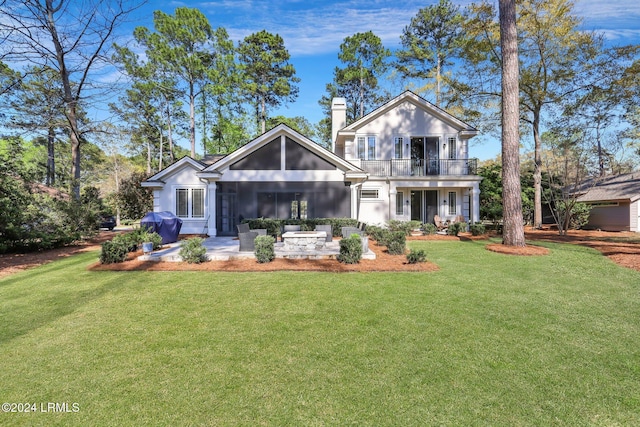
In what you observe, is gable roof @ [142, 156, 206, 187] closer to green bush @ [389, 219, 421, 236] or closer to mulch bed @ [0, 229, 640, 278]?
mulch bed @ [0, 229, 640, 278]

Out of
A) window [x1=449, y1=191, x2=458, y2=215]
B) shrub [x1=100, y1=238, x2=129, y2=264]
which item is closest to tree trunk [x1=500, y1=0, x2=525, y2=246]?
window [x1=449, y1=191, x2=458, y2=215]

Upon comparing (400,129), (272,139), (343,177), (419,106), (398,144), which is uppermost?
(419,106)

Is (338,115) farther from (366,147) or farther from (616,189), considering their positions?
(616,189)

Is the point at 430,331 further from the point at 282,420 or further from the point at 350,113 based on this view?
the point at 350,113

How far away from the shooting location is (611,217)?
19969mm

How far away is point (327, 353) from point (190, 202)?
52.1 feet

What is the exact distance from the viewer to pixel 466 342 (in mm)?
3865

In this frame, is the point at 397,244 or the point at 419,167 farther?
the point at 419,167

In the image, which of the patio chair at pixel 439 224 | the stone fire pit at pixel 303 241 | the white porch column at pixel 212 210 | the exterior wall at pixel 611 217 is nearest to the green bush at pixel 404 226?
the patio chair at pixel 439 224

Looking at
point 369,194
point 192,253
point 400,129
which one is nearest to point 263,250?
point 192,253

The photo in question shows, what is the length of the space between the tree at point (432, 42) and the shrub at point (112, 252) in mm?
27105

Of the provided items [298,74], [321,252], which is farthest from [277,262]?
[298,74]

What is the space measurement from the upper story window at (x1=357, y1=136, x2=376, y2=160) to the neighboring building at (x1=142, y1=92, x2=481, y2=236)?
0.07 metres

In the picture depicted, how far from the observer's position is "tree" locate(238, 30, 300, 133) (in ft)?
102
